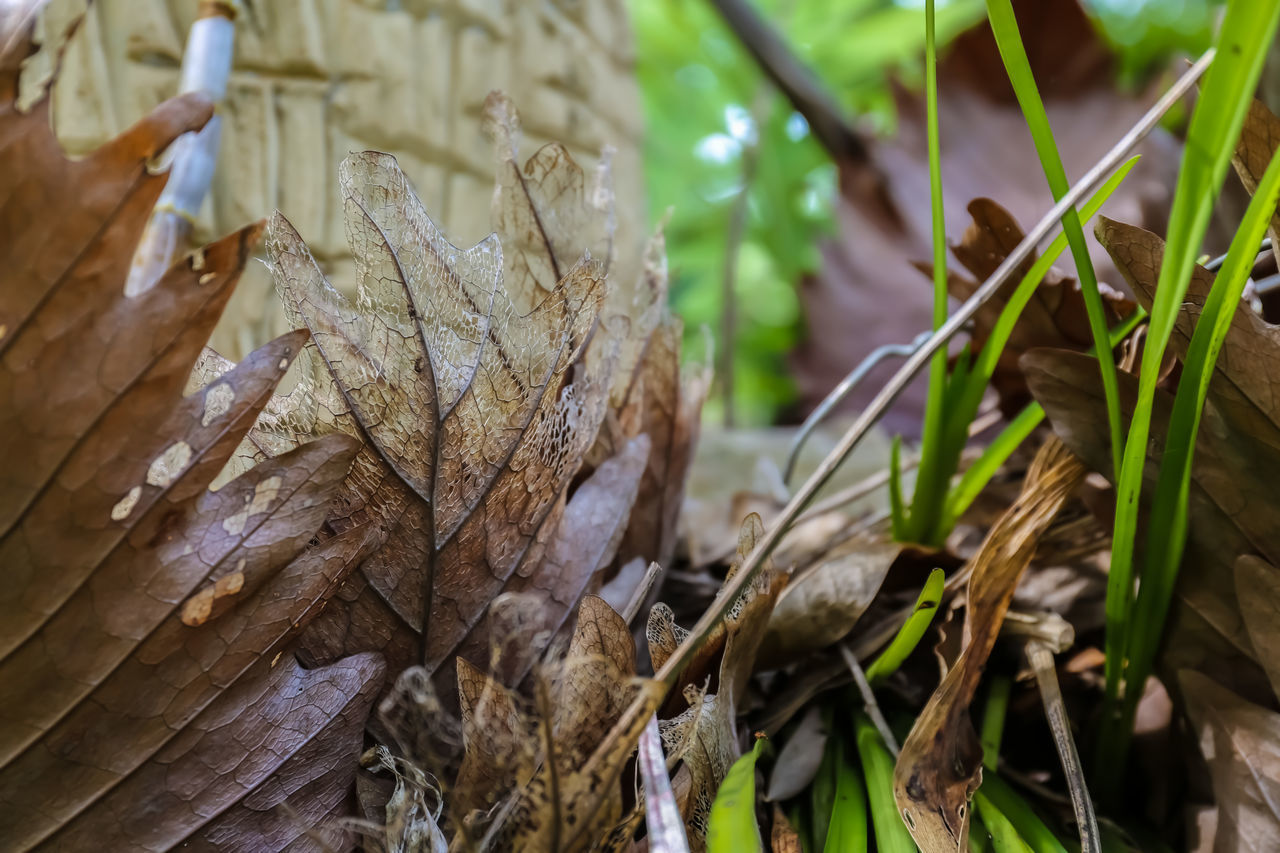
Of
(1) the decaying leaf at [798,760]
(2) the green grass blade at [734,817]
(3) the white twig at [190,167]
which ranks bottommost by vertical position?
(1) the decaying leaf at [798,760]

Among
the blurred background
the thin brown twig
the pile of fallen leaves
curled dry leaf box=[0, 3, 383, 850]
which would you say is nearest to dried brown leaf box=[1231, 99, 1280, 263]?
the pile of fallen leaves

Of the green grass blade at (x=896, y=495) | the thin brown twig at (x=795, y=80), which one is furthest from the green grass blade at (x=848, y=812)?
the thin brown twig at (x=795, y=80)

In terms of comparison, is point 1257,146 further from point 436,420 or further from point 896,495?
point 436,420

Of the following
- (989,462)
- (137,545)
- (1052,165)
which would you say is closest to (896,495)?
(989,462)

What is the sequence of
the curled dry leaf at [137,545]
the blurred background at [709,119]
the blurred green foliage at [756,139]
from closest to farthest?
the curled dry leaf at [137,545] → the blurred background at [709,119] → the blurred green foliage at [756,139]

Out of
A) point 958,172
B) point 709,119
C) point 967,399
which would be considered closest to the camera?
point 967,399

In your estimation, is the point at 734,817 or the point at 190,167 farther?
the point at 190,167

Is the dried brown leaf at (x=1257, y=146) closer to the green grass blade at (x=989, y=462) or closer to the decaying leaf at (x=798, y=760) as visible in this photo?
the green grass blade at (x=989, y=462)

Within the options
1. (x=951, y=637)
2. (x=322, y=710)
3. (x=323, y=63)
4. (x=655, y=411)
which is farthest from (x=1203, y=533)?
(x=323, y=63)
